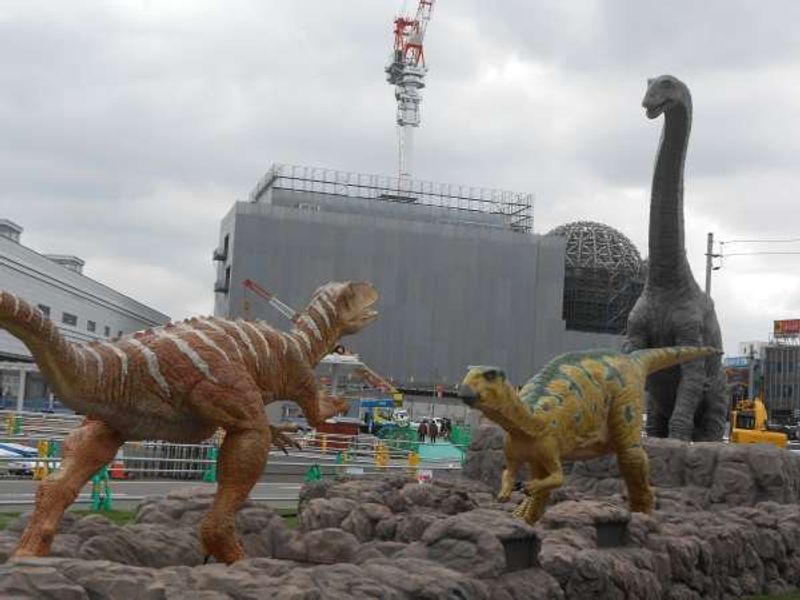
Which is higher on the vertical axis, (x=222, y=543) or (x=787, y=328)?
(x=787, y=328)

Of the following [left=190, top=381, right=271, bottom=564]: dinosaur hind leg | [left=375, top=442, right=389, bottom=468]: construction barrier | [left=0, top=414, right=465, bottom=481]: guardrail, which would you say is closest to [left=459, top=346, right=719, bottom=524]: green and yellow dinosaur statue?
[left=190, top=381, right=271, bottom=564]: dinosaur hind leg

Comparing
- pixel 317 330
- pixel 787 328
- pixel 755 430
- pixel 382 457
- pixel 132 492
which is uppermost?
pixel 787 328

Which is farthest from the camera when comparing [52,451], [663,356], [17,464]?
[17,464]

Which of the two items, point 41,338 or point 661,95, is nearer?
point 41,338

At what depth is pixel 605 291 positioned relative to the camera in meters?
52.9

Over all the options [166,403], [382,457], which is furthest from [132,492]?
[166,403]

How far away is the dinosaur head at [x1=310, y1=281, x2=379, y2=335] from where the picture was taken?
593 cm

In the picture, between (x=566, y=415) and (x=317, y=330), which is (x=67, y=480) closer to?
(x=317, y=330)

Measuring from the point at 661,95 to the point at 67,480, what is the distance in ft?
22.5

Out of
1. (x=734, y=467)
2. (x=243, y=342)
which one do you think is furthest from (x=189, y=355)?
(x=734, y=467)

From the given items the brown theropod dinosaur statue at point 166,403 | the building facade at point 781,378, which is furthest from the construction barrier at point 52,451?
the building facade at point 781,378

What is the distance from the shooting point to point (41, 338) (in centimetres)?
435

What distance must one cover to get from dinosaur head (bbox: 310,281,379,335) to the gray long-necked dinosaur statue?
482 centimetres

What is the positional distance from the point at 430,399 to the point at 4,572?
4042 cm
